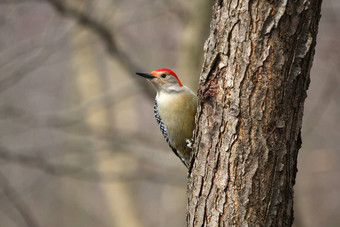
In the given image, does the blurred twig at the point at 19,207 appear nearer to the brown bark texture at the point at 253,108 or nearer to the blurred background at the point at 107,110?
the blurred background at the point at 107,110

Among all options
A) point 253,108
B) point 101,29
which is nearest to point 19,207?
point 253,108

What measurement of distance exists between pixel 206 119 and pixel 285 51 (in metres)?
0.66

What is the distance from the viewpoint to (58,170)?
7105mm

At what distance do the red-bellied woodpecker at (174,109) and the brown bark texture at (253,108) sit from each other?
1493 mm

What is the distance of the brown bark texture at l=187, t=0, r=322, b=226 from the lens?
2.58 meters

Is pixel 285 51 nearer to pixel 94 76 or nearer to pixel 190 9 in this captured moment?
→ pixel 190 9

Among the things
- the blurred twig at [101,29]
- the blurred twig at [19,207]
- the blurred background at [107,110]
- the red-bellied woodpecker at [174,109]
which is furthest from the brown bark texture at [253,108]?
the blurred twig at [101,29]

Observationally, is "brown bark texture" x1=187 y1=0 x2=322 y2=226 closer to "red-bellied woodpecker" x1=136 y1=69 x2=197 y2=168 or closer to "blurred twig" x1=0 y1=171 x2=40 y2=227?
"red-bellied woodpecker" x1=136 y1=69 x2=197 y2=168

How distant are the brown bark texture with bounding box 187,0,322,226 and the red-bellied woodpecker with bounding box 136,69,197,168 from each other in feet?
4.90

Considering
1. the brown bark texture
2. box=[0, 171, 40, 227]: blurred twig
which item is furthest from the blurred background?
the brown bark texture

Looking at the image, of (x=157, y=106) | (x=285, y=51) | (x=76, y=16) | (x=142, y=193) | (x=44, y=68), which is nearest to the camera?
(x=285, y=51)

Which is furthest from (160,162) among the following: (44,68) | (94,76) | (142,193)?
(142,193)

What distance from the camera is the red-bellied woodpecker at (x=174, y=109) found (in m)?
4.46

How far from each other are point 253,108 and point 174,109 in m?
1.84
